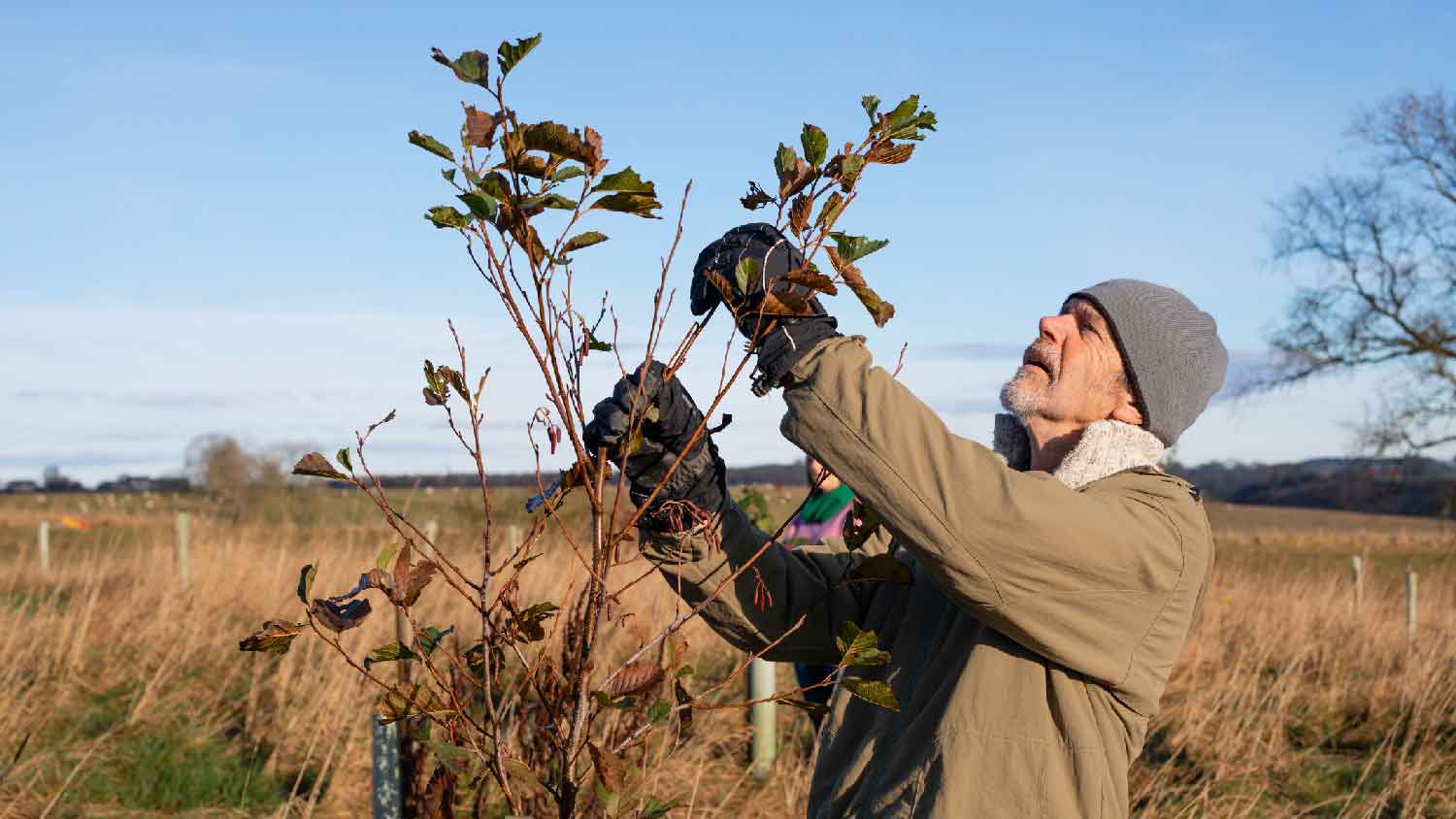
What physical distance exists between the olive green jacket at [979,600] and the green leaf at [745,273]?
0.13m

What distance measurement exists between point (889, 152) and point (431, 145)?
21.9 inches

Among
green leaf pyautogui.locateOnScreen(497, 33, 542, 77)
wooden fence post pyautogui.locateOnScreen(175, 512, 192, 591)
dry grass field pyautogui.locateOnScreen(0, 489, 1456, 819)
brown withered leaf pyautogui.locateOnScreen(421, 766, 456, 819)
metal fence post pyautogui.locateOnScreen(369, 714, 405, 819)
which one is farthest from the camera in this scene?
wooden fence post pyautogui.locateOnScreen(175, 512, 192, 591)

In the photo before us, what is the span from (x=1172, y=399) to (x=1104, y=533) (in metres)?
0.47

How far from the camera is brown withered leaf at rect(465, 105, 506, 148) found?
125 cm

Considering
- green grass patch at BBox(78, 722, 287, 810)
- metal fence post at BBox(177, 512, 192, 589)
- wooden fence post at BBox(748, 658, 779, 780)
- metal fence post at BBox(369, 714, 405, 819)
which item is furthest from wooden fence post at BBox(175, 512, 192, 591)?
metal fence post at BBox(369, 714, 405, 819)

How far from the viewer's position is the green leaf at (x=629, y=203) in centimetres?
130

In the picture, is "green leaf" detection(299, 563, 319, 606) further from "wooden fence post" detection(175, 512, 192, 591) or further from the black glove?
"wooden fence post" detection(175, 512, 192, 591)

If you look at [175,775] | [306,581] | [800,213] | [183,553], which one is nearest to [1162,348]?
[800,213]

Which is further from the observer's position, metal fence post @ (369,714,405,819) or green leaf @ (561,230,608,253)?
metal fence post @ (369,714,405,819)

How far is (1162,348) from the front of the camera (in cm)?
181

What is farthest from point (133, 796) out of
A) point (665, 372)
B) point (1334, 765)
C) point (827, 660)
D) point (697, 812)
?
point (1334, 765)

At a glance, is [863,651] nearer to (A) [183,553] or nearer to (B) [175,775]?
(B) [175,775]

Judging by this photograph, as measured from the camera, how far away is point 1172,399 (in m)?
1.84

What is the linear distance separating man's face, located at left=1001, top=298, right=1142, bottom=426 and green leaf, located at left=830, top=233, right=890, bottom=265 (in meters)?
0.56
